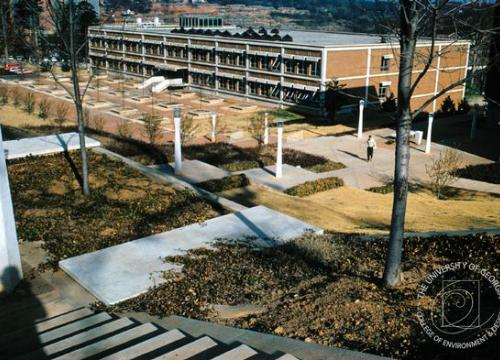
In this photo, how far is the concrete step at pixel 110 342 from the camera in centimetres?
566

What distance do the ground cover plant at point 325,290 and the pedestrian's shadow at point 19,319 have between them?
1.32 meters

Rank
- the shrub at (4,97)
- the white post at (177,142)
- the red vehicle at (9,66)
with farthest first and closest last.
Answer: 1. the red vehicle at (9,66)
2. the shrub at (4,97)
3. the white post at (177,142)

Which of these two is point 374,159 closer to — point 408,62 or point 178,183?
point 178,183

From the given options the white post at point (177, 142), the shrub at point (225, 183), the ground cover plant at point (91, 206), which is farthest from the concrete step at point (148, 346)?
the white post at point (177, 142)

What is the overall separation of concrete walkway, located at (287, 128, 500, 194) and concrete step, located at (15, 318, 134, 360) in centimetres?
1724

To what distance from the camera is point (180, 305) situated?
800 centimetres

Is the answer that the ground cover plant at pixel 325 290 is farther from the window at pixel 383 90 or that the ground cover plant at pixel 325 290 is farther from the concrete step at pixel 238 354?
the window at pixel 383 90

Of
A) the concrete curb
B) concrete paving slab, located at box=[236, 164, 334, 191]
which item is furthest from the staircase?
concrete paving slab, located at box=[236, 164, 334, 191]

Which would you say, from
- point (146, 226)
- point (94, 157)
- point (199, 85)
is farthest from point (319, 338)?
point (199, 85)

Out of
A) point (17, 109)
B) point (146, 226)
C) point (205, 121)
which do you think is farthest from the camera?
point (205, 121)

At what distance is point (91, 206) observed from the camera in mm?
13406

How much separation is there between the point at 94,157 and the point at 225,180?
453 cm

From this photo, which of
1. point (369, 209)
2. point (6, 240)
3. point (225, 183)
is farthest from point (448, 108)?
point (6, 240)

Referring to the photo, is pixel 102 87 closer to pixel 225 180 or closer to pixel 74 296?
pixel 225 180
